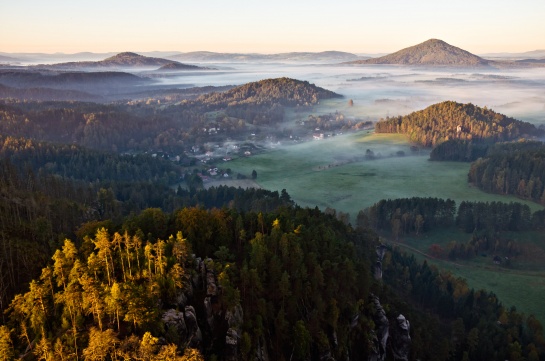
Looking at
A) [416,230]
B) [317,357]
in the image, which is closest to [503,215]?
[416,230]

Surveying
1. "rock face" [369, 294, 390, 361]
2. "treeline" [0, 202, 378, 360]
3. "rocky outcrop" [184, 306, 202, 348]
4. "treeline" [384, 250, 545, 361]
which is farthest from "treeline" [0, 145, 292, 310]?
"treeline" [384, 250, 545, 361]

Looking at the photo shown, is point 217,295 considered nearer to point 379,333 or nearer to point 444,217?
point 379,333

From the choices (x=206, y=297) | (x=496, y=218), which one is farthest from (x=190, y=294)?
(x=496, y=218)

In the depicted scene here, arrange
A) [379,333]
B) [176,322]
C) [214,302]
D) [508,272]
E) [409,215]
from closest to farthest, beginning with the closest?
[176,322], [214,302], [379,333], [508,272], [409,215]

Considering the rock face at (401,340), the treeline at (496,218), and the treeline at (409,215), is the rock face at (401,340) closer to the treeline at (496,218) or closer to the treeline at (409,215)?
the treeline at (409,215)

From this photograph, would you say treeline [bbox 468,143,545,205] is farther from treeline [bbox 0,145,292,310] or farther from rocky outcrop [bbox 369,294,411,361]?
rocky outcrop [bbox 369,294,411,361]

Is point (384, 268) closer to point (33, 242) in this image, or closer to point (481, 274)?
point (481, 274)
